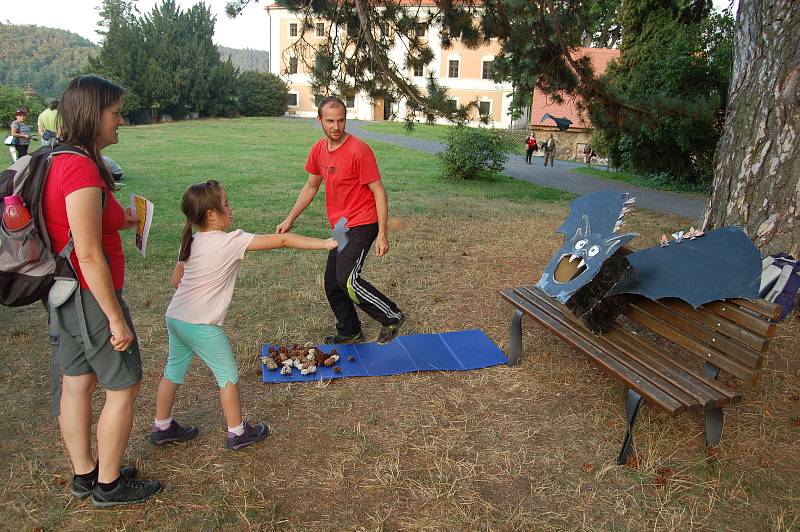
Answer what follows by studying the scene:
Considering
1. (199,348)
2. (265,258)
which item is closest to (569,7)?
(265,258)

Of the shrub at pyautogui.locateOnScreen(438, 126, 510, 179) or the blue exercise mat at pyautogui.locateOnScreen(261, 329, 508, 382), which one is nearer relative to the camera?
the blue exercise mat at pyautogui.locateOnScreen(261, 329, 508, 382)

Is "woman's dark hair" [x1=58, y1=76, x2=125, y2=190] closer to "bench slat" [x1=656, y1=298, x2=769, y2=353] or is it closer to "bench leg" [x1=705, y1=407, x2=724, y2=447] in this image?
"bench slat" [x1=656, y1=298, x2=769, y2=353]

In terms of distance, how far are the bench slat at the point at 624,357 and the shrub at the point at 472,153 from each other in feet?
34.7

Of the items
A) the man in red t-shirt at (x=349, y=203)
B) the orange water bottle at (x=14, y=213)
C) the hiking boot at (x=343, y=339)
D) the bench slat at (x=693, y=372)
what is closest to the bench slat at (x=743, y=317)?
the bench slat at (x=693, y=372)

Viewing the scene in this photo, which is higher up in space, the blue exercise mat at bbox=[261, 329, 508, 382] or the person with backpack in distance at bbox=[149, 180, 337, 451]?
the person with backpack in distance at bbox=[149, 180, 337, 451]

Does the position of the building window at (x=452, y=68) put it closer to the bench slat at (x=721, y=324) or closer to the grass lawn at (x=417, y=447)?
the grass lawn at (x=417, y=447)

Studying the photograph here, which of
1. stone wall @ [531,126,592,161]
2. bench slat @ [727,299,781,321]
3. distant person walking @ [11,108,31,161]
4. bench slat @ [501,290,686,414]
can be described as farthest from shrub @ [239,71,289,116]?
bench slat @ [727,299,781,321]

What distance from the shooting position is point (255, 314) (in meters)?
5.19

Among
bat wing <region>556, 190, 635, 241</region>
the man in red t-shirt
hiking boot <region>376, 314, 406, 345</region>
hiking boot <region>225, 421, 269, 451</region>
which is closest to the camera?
hiking boot <region>225, 421, 269, 451</region>

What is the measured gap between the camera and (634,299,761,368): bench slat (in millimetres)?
2973

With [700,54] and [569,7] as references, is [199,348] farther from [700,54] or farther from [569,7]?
[700,54]

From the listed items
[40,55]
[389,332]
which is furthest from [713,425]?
[40,55]

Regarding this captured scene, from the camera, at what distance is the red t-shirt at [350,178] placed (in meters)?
4.05

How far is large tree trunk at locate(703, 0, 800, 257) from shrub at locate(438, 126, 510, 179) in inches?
340
